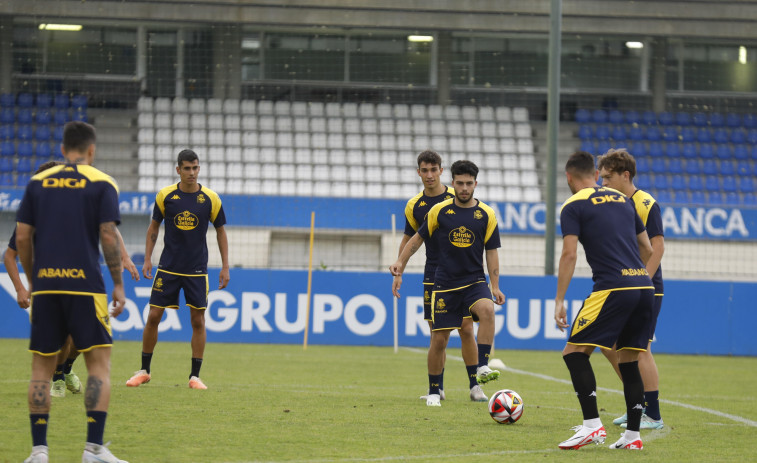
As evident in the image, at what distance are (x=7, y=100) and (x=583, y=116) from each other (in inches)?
558

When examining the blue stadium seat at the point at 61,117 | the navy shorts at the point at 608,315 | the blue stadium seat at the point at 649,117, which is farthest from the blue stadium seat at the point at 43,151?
the navy shorts at the point at 608,315

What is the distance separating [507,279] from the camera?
15.7 m

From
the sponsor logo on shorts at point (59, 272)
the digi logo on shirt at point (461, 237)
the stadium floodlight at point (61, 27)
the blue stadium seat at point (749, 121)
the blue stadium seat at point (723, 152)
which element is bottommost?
the sponsor logo on shorts at point (59, 272)

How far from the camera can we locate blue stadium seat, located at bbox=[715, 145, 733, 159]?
24.0m

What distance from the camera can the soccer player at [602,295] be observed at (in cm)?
626

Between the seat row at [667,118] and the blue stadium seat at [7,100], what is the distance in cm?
1388

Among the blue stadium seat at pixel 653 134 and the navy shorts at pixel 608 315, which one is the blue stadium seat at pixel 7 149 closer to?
the blue stadium seat at pixel 653 134

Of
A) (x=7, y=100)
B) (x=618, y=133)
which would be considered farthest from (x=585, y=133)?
(x=7, y=100)

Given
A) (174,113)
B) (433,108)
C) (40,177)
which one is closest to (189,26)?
(174,113)

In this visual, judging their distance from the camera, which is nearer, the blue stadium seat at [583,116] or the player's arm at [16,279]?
the player's arm at [16,279]

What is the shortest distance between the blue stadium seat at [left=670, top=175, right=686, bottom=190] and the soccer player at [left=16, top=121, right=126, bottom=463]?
777 inches

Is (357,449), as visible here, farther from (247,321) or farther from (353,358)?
(247,321)

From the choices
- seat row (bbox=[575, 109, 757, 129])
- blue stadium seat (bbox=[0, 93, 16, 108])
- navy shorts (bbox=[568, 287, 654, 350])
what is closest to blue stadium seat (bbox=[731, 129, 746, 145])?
seat row (bbox=[575, 109, 757, 129])

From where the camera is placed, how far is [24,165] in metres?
21.6
